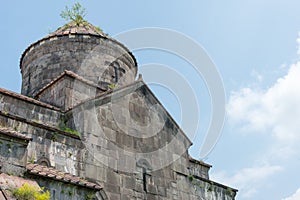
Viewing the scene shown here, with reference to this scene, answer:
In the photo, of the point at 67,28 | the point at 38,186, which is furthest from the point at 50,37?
the point at 38,186

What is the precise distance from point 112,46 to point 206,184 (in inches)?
197

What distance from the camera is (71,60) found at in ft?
38.8

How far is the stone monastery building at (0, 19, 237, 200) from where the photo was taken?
23.1 feet

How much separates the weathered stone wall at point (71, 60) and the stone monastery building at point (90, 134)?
0.10ft

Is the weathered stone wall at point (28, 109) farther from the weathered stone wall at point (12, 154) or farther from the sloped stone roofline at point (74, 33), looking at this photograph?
the sloped stone roofline at point (74, 33)

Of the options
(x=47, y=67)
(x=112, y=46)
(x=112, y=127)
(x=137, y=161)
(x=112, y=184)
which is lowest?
(x=112, y=184)

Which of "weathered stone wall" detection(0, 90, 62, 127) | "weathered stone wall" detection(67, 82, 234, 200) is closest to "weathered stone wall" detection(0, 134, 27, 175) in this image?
"weathered stone wall" detection(0, 90, 62, 127)

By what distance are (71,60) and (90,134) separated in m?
3.98

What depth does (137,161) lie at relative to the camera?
9.11m

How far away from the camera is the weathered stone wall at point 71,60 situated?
38.1 ft

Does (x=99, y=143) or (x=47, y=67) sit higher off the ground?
(x=47, y=67)

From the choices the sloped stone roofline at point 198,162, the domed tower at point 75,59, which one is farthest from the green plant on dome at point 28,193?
the domed tower at point 75,59

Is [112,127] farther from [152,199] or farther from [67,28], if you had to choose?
[67,28]

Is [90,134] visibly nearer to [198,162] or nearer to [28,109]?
[28,109]
